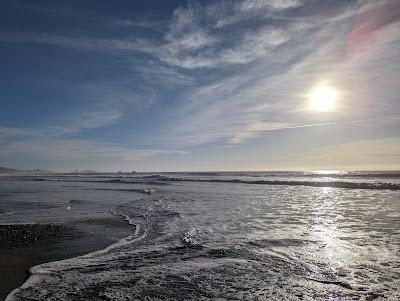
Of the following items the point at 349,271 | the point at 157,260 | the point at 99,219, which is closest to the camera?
the point at 349,271

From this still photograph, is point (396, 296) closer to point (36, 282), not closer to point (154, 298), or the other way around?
point (154, 298)

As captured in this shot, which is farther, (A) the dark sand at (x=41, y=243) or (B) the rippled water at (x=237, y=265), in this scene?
(A) the dark sand at (x=41, y=243)

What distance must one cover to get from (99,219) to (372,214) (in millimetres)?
13044

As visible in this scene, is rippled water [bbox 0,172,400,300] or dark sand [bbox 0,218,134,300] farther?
dark sand [bbox 0,218,134,300]

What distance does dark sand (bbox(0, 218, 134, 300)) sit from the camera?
768cm

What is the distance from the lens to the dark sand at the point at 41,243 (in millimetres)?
7684

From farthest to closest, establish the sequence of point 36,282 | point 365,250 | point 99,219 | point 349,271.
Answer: point 99,219, point 365,250, point 349,271, point 36,282

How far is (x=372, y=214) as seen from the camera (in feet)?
54.2

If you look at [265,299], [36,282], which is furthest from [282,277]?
[36,282]

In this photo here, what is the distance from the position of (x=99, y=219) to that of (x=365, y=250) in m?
11.5

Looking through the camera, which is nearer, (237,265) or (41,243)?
(237,265)

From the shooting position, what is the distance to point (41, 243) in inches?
427

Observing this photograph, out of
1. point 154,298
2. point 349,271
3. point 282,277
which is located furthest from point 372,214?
point 154,298

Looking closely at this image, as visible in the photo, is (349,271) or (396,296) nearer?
(396,296)
